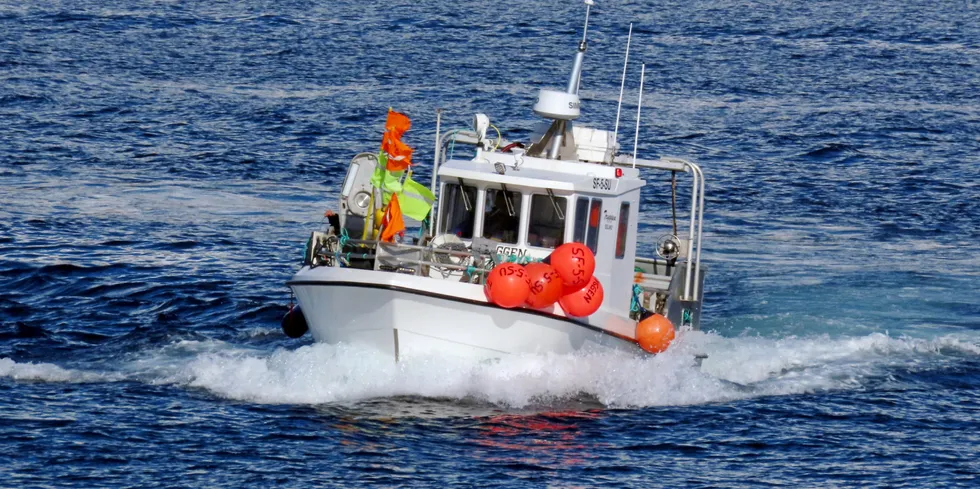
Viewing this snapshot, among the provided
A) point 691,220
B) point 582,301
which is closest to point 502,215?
point 582,301

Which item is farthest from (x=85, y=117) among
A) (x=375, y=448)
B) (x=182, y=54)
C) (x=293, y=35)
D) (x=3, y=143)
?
(x=375, y=448)

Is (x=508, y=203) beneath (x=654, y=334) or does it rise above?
above

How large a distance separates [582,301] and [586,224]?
1.62 metres

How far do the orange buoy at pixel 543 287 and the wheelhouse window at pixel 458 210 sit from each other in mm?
2236

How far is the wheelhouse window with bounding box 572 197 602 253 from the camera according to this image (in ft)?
62.3

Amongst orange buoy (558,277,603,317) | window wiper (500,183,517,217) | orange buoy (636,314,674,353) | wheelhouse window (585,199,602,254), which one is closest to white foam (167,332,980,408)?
orange buoy (636,314,674,353)

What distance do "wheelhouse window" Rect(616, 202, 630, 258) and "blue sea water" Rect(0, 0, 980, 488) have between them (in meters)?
1.49

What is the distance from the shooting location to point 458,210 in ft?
64.4

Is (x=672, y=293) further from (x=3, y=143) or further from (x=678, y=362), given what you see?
(x=3, y=143)

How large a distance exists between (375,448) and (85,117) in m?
28.3

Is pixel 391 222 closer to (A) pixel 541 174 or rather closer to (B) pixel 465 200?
(B) pixel 465 200

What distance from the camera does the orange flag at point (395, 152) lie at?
60.4 feet

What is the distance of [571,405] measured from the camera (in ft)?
60.8

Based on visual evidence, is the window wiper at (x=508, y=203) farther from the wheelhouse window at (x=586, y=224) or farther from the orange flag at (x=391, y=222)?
the orange flag at (x=391, y=222)
